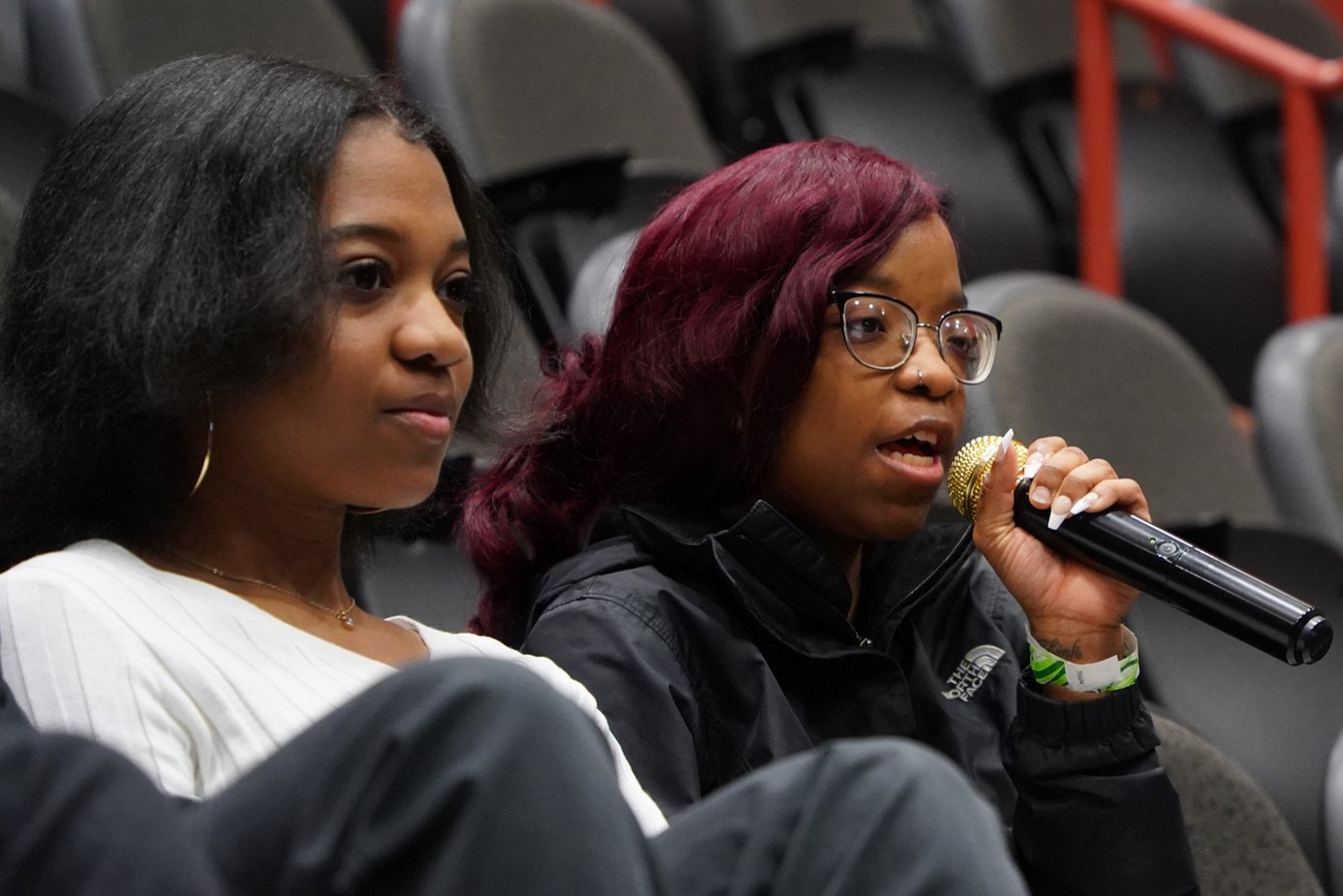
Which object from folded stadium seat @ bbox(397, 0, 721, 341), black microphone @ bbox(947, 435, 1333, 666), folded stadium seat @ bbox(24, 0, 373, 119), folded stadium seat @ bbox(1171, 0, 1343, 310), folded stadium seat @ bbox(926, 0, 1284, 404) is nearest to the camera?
black microphone @ bbox(947, 435, 1333, 666)

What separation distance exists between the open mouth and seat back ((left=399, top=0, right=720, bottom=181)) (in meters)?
0.52

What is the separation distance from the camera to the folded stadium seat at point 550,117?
1.23 meters

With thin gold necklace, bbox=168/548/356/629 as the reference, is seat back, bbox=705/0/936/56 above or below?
below

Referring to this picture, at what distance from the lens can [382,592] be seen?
2.95 ft

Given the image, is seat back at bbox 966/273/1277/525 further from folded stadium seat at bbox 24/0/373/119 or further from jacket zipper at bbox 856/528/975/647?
folded stadium seat at bbox 24/0/373/119

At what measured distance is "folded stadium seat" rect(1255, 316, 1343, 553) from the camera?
1.24m

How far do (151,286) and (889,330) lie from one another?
0.30 meters

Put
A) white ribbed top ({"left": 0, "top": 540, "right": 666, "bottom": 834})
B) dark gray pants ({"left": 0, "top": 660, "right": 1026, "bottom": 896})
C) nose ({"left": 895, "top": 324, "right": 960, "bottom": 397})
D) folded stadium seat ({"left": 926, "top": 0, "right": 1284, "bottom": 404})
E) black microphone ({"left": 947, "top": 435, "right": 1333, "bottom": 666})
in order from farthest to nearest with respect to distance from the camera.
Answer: folded stadium seat ({"left": 926, "top": 0, "right": 1284, "bottom": 404})
nose ({"left": 895, "top": 324, "right": 960, "bottom": 397})
black microphone ({"left": 947, "top": 435, "right": 1333, "bottom": 666})
white ribbed top ({"left": 0, "top": 540, "right": 666, "bottom": 834})
dark gray pants ({"left": 0, "top": 660, "right": 1026, "bottom": 896})

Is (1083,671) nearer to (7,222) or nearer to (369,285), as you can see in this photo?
(369,285)

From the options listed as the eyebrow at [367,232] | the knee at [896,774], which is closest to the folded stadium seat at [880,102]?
the eyebrow at [367,232]

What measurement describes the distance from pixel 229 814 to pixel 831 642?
1.27 ft

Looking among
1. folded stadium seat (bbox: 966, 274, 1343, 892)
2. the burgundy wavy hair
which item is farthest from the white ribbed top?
folded stadium seat (bbox: 966, 274, 1343, 892)

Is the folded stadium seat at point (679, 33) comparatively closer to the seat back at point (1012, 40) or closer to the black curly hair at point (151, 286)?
the seat back at point (1012, 40)

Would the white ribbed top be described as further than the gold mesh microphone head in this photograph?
No
